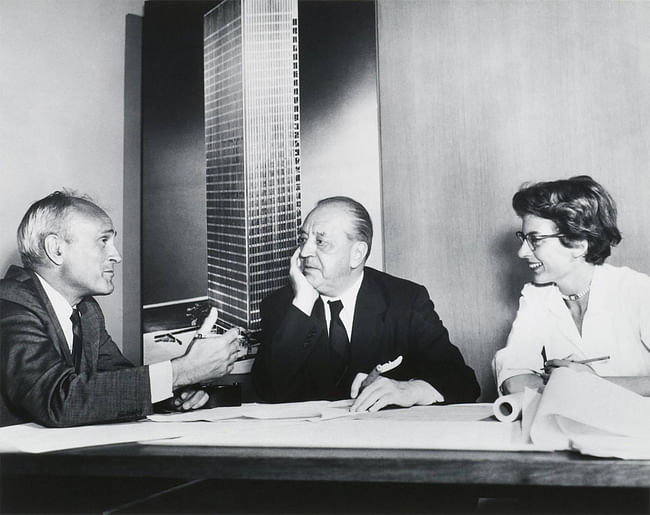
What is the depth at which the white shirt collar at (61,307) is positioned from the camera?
4.97ft

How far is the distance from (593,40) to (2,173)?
4.40 ft

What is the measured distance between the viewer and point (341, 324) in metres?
1.60

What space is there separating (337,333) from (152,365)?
16.4 inches

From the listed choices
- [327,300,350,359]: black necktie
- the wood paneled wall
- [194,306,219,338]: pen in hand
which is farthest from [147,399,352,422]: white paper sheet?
the wood paneled wall

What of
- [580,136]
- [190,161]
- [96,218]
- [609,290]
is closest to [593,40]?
[580,136]

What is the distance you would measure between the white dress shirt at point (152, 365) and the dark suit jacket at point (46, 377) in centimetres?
1

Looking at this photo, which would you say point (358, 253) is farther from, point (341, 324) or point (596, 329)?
point (596, 329)

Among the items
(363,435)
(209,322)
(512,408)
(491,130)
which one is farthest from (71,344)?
(491,130)

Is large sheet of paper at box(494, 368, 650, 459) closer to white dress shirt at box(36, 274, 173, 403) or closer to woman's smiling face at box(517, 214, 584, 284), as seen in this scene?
woman's smiling face at box(517, 214, 584, 284)

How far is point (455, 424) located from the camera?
120 centimetres

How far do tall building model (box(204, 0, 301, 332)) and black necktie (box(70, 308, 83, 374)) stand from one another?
1.02ft

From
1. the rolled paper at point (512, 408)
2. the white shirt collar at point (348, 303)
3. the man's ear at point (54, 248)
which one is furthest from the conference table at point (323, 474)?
the man's ear at point (54, 248)

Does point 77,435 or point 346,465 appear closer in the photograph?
point 346,465

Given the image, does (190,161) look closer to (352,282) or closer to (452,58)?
(352,282)
